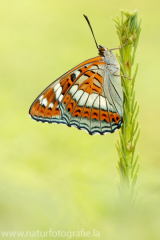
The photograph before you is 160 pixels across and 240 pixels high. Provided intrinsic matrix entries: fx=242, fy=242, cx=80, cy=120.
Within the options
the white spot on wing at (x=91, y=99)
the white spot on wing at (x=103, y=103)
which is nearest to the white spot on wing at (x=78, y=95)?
the white spot on wing at (x=91, y=99)

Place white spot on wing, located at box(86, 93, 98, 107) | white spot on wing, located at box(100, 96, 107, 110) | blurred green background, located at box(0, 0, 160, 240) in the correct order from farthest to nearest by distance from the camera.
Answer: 1. white spot on wing, located at box(86, 93, 98, 107)
2. white spot on wing, located at box(100, 96, 107, 110)
3. blurred green background, located at box(0, 0, 160, 240)

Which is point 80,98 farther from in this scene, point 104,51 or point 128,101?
point 128,101

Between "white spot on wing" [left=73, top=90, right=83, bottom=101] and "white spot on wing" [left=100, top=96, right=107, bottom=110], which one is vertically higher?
"white spot on wing" [left=73, top=90, right=83, bottom=101]

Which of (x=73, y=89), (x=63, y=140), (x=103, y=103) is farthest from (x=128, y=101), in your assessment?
(x=63, y=140)

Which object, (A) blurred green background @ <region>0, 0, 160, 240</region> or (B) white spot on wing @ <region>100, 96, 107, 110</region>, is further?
(B) white spot on wing @ <region>100, 96, 107, 110</region>

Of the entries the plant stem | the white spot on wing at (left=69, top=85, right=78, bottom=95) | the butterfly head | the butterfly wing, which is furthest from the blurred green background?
the butterfly head

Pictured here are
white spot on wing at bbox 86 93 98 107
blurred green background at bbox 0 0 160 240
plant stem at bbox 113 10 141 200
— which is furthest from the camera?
white spot on wing at bbox 86 93 98 107

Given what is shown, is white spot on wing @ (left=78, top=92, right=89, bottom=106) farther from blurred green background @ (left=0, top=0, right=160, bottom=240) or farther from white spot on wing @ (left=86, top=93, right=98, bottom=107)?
blurred green background @ (left=0, top=0, right=160, bottom=240)
